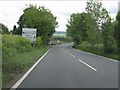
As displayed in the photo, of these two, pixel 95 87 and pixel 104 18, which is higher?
pixel 104 18

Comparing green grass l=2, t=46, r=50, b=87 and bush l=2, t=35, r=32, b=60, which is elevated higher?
bush l=2, t=35, r=32, b=60

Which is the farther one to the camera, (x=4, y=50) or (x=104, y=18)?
(x=104, y=18)

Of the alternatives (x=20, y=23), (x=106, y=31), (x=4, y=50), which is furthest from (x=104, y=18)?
(x=20, y=23)

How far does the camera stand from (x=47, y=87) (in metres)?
11.0

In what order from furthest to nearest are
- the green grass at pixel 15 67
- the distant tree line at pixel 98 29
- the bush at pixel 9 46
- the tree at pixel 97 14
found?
the tree at pixel 97 14, the distant tree line at pixel 98 29, the bush at pixel 9 46, the green grass at pixel 15 67

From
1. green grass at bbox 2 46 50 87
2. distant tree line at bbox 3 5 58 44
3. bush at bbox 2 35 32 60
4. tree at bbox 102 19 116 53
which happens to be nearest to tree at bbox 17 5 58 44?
distant tree line at bbox 3 5 58 44

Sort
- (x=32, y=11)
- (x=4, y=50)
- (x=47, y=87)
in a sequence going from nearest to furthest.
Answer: (x=47, y=87), (x=4, y=50), (x=32, y=11)

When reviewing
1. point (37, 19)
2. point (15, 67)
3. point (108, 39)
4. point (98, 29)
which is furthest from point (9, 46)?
point (37, 19)

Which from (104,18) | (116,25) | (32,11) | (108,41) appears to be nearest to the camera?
(116,25)

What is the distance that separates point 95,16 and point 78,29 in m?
39.0

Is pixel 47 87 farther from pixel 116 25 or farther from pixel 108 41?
pixel 108 41

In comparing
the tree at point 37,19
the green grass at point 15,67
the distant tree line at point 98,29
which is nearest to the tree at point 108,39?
the distant tree line at point 98,29

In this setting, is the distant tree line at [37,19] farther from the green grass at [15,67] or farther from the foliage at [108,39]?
the green grass at [15,67]

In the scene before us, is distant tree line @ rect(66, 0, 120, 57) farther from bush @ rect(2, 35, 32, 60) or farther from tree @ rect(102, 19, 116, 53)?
bush @ rect(2, 35, 32, 60)
